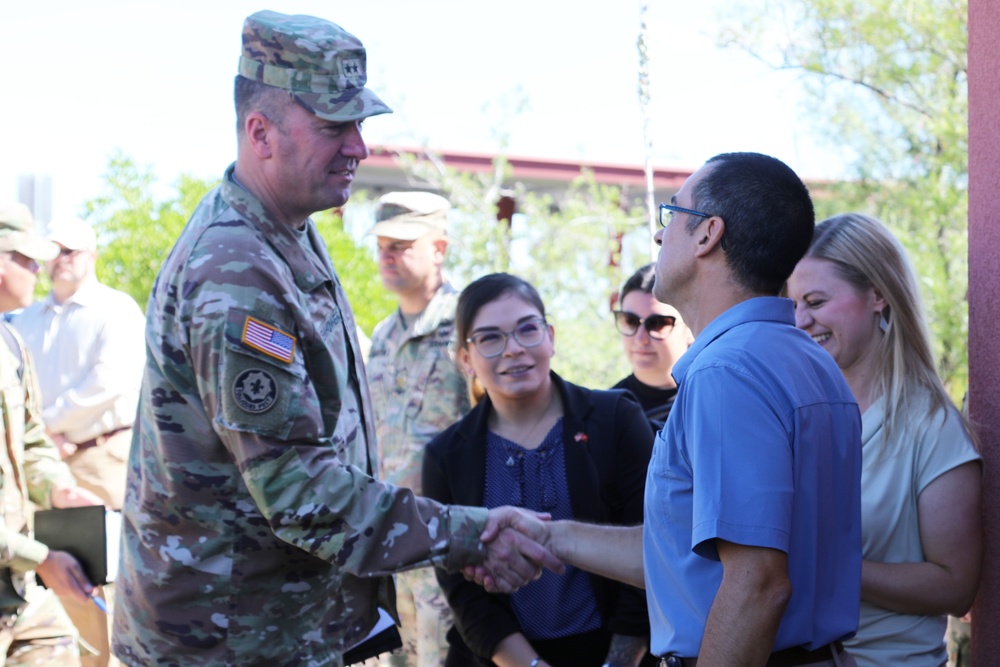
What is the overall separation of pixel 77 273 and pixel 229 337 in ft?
16.3

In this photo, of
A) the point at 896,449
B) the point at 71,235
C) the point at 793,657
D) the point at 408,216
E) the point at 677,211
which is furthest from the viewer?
the point at 71,235

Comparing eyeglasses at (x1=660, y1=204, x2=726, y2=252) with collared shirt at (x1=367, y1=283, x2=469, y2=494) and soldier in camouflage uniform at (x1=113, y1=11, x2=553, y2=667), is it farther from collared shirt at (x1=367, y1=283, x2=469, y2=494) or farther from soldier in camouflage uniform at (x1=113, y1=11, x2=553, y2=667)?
collared shirt at (x1=367, y1=283, x2=469, y2=494)

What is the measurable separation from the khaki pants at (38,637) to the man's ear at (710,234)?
308 cm

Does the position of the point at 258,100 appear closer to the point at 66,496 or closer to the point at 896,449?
the point at 896,449

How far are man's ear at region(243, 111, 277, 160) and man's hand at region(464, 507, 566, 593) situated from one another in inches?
A: 45.1

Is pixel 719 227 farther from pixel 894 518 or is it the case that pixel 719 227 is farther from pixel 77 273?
pixel 77 273

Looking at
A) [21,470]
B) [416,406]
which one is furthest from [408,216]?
[21,470]

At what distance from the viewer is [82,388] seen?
6.68 metres

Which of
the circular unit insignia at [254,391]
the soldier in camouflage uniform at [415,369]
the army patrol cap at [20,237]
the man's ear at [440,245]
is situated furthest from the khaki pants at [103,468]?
the circular unit insignia at [254,391]

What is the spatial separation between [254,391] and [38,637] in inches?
92.9

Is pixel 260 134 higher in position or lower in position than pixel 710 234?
higher

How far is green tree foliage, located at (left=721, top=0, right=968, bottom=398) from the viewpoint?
983cm

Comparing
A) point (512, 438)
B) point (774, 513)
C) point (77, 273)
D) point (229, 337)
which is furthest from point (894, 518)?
point (77, 273)

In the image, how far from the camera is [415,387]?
529 cm
